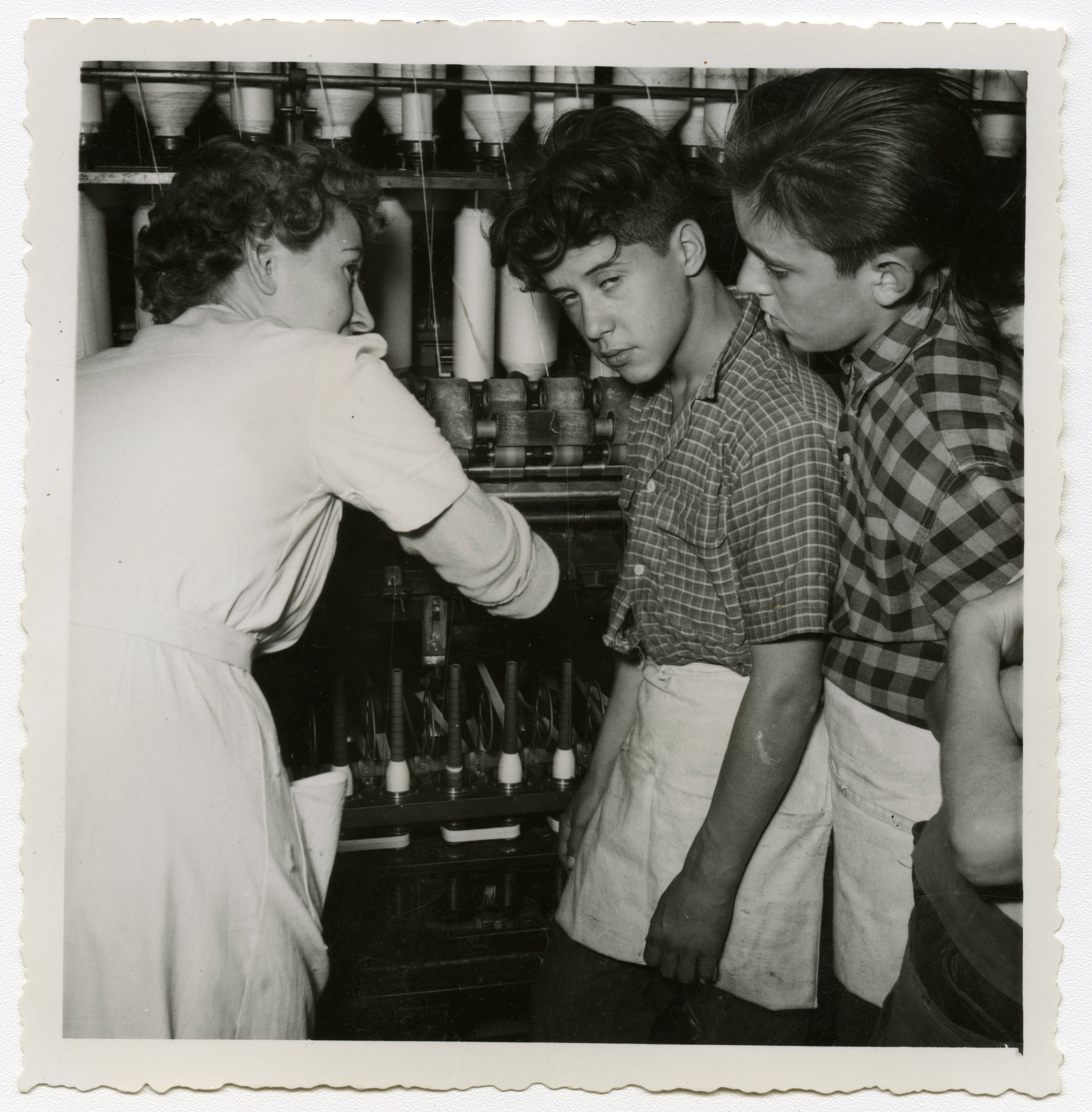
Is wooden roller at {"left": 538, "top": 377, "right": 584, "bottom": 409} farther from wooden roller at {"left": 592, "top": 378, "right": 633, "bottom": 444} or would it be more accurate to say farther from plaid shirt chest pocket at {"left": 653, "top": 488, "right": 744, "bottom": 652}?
plaid shirt chest pocket at {"left": 653, "top": 488, "right": 744, "bottom": 652}

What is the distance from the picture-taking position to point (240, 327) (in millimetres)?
1007

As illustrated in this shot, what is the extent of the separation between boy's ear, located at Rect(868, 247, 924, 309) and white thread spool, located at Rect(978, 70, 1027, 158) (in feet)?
0.46

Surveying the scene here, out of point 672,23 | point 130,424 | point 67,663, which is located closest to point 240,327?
point 130,424

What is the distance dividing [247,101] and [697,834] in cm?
98

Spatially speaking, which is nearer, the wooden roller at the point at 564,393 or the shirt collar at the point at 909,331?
the shirt collar at the point at 909,331

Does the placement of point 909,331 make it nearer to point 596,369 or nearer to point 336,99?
point 596,369

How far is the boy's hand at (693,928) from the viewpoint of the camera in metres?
1.09

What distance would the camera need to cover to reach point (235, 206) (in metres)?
1.05

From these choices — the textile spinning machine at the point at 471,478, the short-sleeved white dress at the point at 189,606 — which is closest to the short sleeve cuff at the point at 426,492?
the short-sleeved white dress at the point at 189,606

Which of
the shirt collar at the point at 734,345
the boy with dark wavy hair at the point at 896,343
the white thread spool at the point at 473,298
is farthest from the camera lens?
the white thread spool at the point at 473,298

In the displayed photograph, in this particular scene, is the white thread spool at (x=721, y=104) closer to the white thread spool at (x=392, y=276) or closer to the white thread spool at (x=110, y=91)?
the white thread spool at (x=392, y=276)

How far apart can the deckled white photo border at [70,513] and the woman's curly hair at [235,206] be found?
0.31 feet

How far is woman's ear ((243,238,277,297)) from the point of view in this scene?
1.06 m

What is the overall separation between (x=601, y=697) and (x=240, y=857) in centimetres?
50
